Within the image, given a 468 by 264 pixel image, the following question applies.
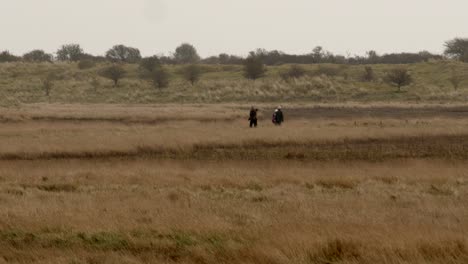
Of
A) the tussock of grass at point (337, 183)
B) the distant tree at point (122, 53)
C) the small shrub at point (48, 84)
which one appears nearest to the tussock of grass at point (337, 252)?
the tussock of grass at point (337, 183)

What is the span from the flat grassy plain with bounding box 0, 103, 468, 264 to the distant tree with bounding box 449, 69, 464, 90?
51836 millimetres

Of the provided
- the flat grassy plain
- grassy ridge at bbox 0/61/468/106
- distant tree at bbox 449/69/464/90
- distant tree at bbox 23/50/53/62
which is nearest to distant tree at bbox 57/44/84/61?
distant tree at bbox 23/50/53/62

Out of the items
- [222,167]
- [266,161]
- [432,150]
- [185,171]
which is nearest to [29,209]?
[185,171]

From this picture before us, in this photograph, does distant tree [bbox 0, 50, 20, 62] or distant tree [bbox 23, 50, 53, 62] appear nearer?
distant tree [bbox 0, 50, 20, 62]

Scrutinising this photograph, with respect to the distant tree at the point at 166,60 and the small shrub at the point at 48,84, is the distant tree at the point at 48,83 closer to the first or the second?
the small shrub at the point at 48,84

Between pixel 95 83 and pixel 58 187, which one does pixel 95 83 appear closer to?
pixel 95 83

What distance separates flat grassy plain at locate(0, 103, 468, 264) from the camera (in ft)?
32.3

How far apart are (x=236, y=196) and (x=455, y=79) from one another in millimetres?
74769

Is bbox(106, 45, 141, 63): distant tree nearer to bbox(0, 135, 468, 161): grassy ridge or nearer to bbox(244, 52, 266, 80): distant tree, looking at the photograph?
bbox(244, 52, 266, 80): distant tree

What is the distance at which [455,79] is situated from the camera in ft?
283

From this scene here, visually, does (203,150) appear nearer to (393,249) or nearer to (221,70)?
(393,249)

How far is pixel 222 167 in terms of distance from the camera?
24.2m

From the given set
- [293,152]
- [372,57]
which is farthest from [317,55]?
[293,152]

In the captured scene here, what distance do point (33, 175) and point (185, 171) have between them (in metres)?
4.44
